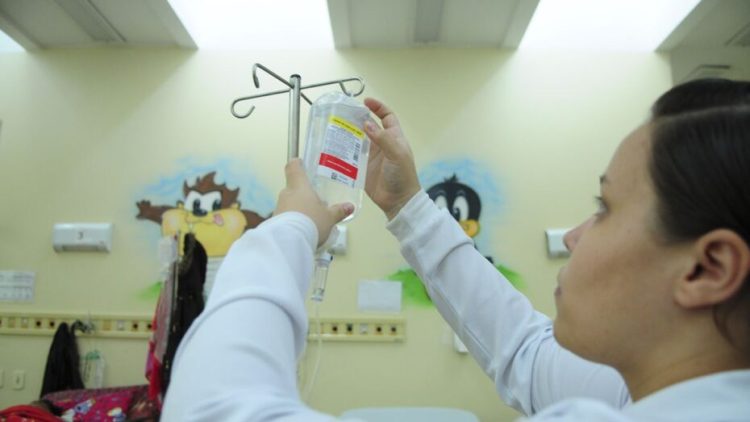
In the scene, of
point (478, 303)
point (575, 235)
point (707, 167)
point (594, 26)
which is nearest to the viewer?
point (707, 167)

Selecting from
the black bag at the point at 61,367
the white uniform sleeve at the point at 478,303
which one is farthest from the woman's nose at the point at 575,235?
the black bag at the point at 61,367

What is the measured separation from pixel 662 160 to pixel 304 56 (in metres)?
2.21

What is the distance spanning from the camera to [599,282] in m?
0.52

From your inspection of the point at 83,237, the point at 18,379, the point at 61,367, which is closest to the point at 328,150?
the point at 83,237

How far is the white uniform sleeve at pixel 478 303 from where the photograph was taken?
814 mm

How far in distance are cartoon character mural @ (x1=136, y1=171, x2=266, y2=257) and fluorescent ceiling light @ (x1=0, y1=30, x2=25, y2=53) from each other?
1.12 metres

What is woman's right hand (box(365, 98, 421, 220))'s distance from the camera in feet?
2.73

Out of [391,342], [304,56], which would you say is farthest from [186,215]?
[391,342]

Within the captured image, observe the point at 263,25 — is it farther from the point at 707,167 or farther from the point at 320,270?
the point at 707,167

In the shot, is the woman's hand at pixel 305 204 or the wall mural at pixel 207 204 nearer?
the woman's hand at pixel 305 204

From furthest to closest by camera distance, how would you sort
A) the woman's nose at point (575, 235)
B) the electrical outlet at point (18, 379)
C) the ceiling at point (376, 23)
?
the electrical outlet at point (18, 379) < the ceiling at point (376, 23) < the woman's nose at point (575, 235)

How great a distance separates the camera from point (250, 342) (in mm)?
451

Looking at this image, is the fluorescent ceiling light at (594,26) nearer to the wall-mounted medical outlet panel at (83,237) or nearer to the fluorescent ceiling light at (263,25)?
the fluorescent ceiling light at (263,25)

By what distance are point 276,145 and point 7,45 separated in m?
1.61
